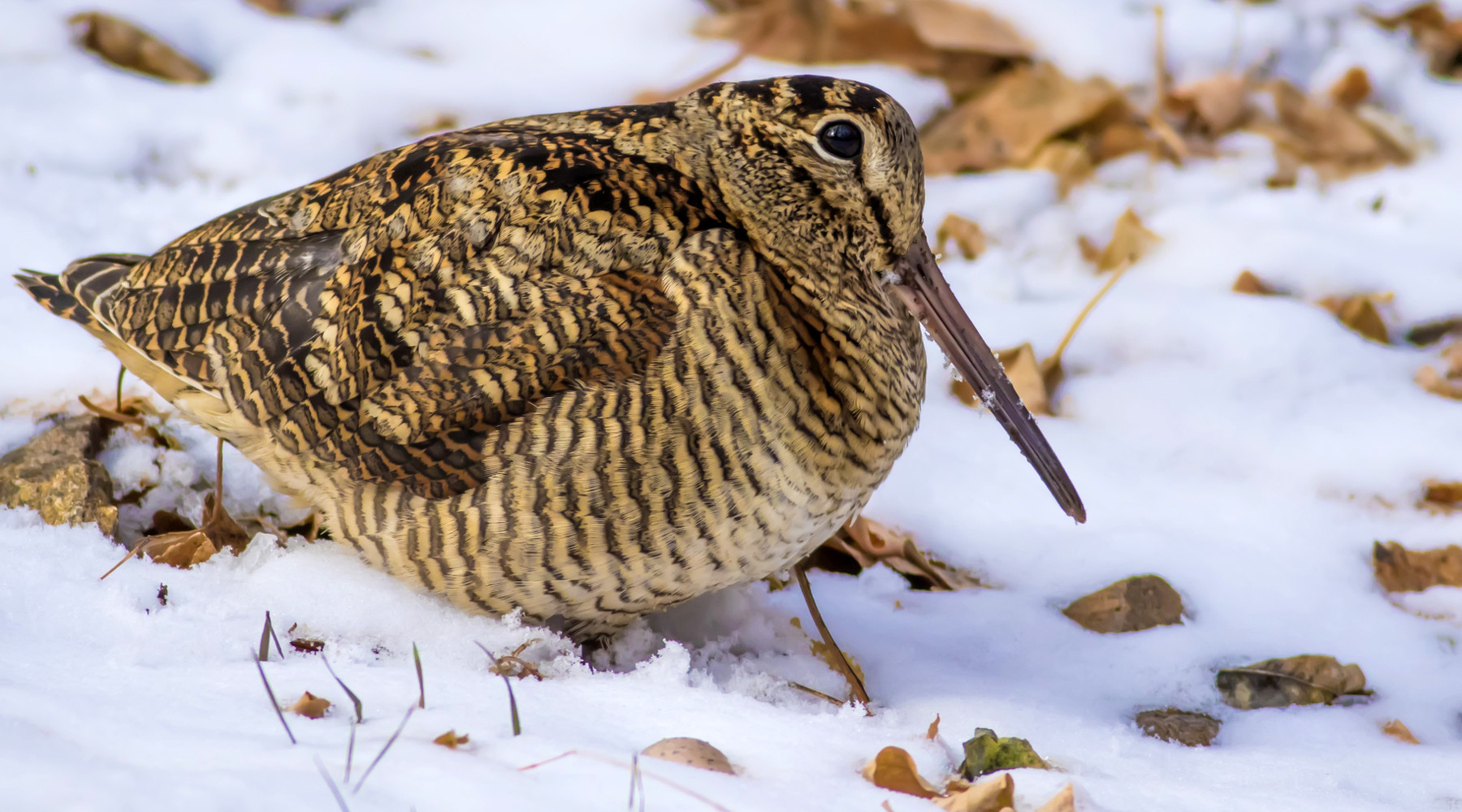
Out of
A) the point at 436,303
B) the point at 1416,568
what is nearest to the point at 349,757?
the point at 436,303

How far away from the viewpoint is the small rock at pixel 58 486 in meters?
2.50

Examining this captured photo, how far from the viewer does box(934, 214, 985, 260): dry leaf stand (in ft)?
13.9

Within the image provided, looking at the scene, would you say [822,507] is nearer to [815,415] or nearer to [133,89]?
[815,415]

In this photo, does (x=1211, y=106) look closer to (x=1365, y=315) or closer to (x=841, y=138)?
(x=1365, y=315)

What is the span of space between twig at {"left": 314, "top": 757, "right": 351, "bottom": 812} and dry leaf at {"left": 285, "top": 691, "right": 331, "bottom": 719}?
217mm

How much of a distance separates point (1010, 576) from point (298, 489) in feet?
5.13

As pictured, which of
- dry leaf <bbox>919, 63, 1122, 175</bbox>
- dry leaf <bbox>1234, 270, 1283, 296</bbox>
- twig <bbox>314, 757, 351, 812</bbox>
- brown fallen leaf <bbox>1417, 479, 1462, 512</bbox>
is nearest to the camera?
twig <bbox>314, 757, 351, 812</bbox>

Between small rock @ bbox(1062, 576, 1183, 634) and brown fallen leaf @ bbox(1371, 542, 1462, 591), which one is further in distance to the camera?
brown fallen leaf @ bbox(1371, 542, 1462, 591)

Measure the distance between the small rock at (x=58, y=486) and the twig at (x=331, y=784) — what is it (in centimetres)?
118

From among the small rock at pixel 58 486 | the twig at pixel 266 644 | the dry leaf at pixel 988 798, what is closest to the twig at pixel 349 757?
the twig at pixel 266 644

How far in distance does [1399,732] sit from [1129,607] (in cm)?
56

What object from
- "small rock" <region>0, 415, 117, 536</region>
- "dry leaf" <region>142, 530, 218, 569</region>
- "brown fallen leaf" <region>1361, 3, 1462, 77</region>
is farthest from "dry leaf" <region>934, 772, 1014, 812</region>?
"brown fallen leaf" <region>1361, 3, 1462, 77</region>

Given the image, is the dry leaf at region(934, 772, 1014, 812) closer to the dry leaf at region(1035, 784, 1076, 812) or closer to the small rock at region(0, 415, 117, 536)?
the dry leaf at region(1035, 784, 1076, 812)

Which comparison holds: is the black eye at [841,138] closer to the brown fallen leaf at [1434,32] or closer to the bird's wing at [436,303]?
the bird's wing at [436,303]
